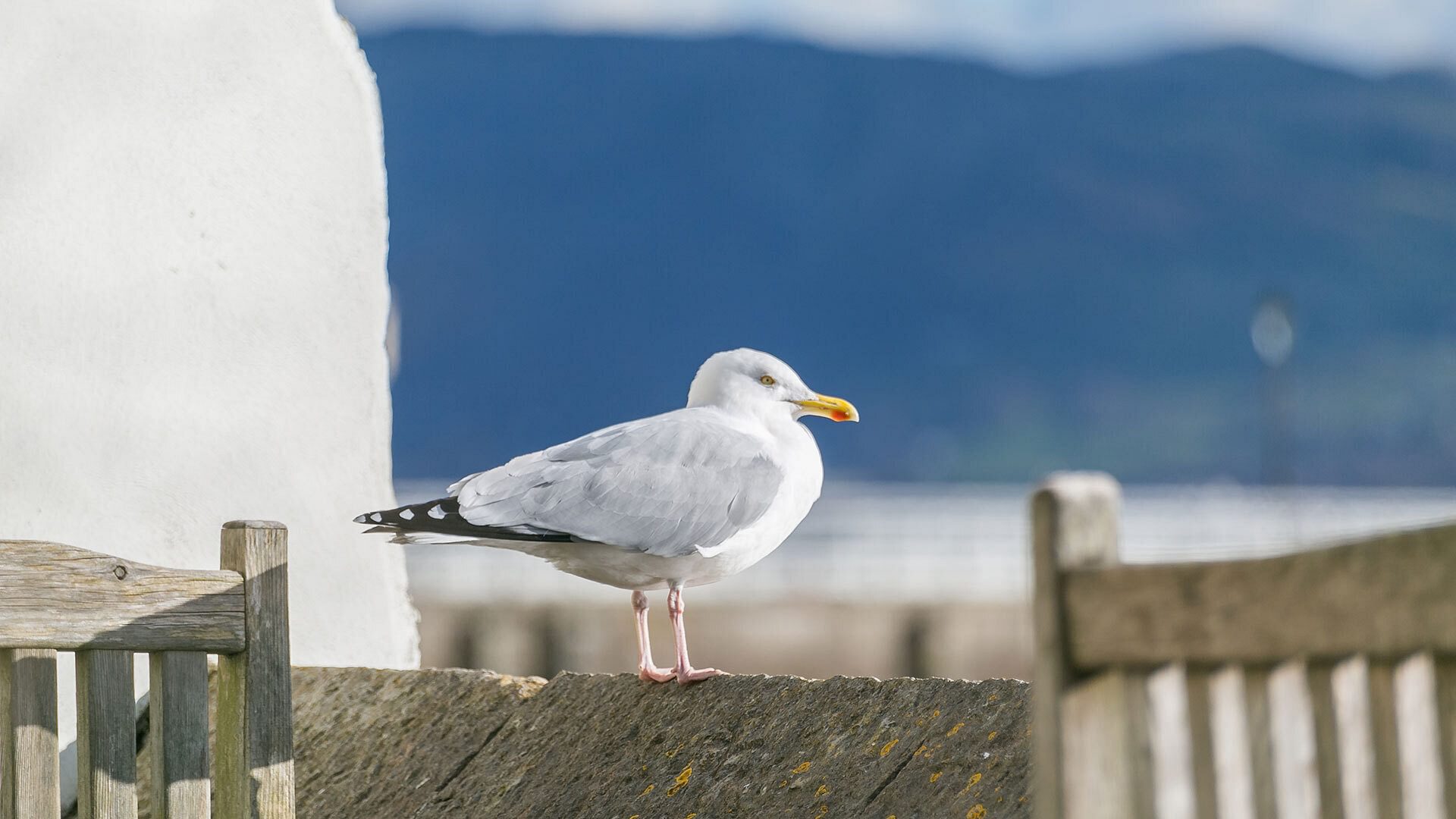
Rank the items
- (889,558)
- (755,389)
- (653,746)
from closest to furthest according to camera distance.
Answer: (653,746) < (755,389) < (889,558)

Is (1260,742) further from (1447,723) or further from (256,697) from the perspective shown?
(256,697)

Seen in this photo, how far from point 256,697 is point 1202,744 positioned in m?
1.70

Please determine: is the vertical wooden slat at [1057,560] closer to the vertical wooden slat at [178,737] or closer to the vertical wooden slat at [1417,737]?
the vertical wooden slat at [1417,737]

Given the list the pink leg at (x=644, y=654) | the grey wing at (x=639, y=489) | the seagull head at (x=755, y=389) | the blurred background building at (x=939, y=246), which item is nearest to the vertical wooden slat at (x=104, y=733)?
the grey wing at (x=639, y=489)

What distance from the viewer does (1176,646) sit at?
56.9 inches

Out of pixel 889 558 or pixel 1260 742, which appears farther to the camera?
pixel 889 558

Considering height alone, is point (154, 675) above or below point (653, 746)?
above

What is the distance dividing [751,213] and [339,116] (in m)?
135

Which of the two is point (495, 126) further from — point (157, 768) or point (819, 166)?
point (157, 768)

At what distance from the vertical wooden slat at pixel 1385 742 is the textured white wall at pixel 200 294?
9.25 feet

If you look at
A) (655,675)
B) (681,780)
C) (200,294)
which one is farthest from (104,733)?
(200,294)

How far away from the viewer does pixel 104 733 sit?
256cm

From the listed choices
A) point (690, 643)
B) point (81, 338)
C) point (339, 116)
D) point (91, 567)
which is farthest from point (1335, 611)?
point (690, 643)

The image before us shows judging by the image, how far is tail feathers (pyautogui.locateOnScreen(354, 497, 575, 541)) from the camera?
316cm
